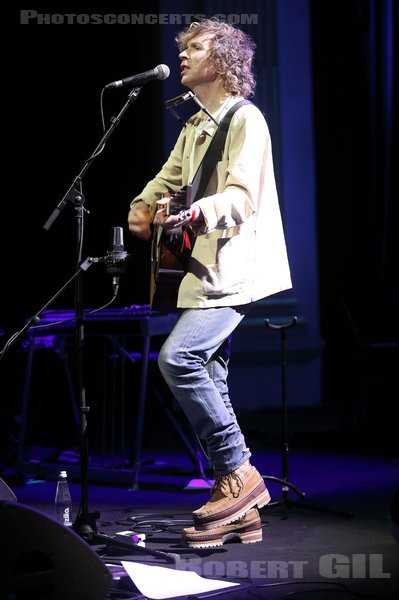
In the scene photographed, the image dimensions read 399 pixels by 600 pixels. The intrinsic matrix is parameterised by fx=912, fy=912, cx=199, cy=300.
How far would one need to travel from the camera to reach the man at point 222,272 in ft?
11.3

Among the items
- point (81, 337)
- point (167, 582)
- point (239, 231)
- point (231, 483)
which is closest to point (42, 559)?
point (167, 582)

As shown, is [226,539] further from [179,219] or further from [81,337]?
[179,219]

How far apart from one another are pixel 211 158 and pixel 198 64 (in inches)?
16.0

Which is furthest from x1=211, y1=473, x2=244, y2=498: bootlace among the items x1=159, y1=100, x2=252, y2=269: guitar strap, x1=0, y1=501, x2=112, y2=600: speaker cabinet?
x1=0, y1=501, x2=112, y2=600: speaker cabinet

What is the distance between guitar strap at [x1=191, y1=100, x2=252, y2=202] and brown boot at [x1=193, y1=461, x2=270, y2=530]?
1.11m

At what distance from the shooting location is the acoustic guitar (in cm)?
353

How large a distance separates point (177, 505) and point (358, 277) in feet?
11.5

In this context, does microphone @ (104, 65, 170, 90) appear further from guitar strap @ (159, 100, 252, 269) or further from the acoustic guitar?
the acoustic guitar

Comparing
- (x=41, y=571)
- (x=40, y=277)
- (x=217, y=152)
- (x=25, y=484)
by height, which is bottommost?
(x=25, y=484)

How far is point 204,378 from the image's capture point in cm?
350

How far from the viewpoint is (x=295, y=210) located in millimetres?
7375

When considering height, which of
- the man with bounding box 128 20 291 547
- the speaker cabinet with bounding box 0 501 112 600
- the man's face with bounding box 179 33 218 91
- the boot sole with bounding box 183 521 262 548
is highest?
the man's face with bounding box 179 33 218 91

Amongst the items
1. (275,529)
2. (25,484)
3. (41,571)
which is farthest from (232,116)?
(25,484)

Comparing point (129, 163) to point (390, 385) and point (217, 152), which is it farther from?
point (217, 152)
